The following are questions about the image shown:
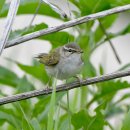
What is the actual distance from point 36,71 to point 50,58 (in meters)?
0.18

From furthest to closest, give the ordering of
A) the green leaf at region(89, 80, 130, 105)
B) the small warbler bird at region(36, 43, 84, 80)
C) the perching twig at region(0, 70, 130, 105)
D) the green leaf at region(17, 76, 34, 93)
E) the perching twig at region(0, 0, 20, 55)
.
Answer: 1. the green leaf at region(17, 76, 34, 93)
2. the small warbler bird at region(36, 43, 84, 80)
3. the green leaf at region(89, 80, 130, 105)
4. the perching twig at region(0, 70, 130, 105)
5. the perching twig at region(0, 0, 20, 55)

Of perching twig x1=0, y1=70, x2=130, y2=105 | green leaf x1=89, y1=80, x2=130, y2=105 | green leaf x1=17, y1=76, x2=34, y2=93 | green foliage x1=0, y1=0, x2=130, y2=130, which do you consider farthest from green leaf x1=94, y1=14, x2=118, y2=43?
perching twig x1=0, y1=70, x2=130, y2=105

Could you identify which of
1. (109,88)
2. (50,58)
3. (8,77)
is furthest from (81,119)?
(8,77)

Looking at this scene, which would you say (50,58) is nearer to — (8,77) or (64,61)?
(64,61)

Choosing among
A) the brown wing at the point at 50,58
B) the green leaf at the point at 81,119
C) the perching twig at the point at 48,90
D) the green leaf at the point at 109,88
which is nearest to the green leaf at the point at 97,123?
the green leaf at the point at 81,119

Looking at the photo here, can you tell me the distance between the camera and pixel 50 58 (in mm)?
3859

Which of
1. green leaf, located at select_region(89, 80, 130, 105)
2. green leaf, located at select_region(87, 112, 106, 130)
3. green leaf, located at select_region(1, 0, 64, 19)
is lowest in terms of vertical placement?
green leaf, located at select_region(87, 112, 106, 130)

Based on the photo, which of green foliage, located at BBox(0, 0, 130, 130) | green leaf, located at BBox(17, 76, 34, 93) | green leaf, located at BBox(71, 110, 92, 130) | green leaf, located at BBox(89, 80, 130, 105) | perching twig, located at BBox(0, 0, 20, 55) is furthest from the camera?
green leaf, located at BBox(17, 76, 34, 93)

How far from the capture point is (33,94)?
304cm

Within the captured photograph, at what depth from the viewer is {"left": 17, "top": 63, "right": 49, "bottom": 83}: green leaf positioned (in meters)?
3.93

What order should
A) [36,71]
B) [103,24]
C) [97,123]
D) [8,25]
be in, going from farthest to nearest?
[103,24]
[36,71]
[97,123]
[8,25]

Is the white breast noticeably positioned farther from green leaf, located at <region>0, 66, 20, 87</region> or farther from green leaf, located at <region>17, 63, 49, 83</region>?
green leaf, located at <region>0, 66, 20, 87</region>

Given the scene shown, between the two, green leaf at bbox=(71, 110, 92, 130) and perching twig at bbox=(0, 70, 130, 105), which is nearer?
perching twig at bbox=(0, 70, 130, 105)

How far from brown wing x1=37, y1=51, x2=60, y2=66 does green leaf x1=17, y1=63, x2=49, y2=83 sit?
0.08 m
